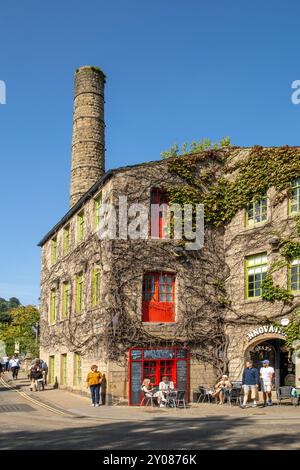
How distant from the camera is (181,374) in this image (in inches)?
915

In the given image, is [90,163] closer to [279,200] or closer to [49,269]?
[49,269]

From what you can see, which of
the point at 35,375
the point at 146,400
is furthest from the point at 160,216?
the point at 35,375

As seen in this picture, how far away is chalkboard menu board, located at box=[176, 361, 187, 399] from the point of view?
2311 cm

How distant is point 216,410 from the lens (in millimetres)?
19656

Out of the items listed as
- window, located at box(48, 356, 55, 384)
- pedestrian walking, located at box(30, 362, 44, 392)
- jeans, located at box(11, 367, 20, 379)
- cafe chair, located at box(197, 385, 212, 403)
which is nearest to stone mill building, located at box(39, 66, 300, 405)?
cafe chair, located at box(197, 385, 212, 403)

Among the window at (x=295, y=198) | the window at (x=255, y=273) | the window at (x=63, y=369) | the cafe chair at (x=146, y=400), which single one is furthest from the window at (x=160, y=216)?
the window at (x=63, y=369)

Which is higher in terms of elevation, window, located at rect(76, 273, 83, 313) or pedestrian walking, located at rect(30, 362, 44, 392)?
window, located at rect(76, 273, 83, 313)

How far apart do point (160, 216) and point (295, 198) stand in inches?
208

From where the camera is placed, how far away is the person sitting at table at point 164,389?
69.6ft

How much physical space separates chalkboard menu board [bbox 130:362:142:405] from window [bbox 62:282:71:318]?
8237 millimetres

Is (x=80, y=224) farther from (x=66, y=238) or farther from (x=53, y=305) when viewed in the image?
(x=53, y=305)

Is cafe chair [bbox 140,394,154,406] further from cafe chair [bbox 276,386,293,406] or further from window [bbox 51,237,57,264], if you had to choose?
window [bbox 51,237,57,264]

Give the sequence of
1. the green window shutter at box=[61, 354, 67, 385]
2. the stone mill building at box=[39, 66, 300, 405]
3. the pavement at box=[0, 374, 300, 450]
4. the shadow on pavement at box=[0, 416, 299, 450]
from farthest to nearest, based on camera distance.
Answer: the green window shutter at box=[61, 354, 67, 385] < the stone mill building at box=[39, 66, 300, 405] < the pavement at box=[0, 374, 300, 450] < the shadow on pavement at box=[0, 416, 299, 450]
